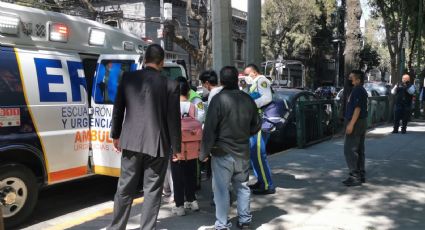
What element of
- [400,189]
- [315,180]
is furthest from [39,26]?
[400,189]

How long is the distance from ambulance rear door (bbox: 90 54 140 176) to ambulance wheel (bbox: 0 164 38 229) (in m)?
0.94

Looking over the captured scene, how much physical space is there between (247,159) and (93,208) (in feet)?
8.30

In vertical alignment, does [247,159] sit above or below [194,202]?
above

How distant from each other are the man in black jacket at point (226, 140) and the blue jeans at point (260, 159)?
4.35 ft

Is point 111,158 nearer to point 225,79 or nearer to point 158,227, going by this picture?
point 158,227

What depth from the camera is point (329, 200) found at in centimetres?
616

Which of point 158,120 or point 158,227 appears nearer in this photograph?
point 158,120

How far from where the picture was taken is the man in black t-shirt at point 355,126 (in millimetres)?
6637

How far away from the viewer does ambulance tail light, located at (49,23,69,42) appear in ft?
19.5

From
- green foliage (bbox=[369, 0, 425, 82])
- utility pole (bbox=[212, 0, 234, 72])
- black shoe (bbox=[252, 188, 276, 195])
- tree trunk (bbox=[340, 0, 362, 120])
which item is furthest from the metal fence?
green foliage (bbox=[369, 0, 425, 82])

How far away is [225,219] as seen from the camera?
4695 millimetres

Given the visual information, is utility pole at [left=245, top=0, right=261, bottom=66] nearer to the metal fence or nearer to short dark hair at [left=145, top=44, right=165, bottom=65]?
the metal fence

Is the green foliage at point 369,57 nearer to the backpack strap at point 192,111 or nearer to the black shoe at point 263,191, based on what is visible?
the black shoe at point 263,191

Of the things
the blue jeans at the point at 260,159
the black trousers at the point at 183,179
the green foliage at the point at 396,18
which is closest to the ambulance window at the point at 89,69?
the black trousers at the point at 183,179
